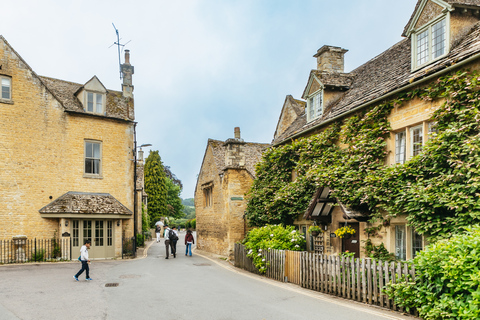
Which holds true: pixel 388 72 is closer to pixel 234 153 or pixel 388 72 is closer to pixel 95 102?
pixel 234 153

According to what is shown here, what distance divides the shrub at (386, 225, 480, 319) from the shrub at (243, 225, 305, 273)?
21.9 feet

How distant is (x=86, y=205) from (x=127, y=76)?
1055cm

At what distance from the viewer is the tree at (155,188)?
59.6 metres

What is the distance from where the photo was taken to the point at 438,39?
12102 millimetres

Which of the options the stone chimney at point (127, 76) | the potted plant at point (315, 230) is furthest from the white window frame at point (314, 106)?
the stone chimney at point (127, 76)

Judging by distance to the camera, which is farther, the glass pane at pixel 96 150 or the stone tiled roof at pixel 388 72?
the glass pane at pixel 96 150

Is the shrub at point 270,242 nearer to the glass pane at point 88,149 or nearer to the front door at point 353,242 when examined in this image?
the front door at point 353,242

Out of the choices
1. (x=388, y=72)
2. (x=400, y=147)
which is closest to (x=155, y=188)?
(x=388, y=72)

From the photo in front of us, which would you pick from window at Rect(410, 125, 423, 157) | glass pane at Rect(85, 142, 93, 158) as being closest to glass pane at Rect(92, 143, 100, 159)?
glass pane at Rect(85, 142, 93, 158)

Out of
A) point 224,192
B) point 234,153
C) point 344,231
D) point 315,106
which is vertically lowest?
point 344,231

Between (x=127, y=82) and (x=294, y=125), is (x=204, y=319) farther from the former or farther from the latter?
(x=127, y=82)

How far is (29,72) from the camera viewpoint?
21.2m

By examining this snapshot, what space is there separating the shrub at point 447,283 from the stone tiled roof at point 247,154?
52.1 feet

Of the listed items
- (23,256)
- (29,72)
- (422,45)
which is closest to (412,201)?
(422,45)
